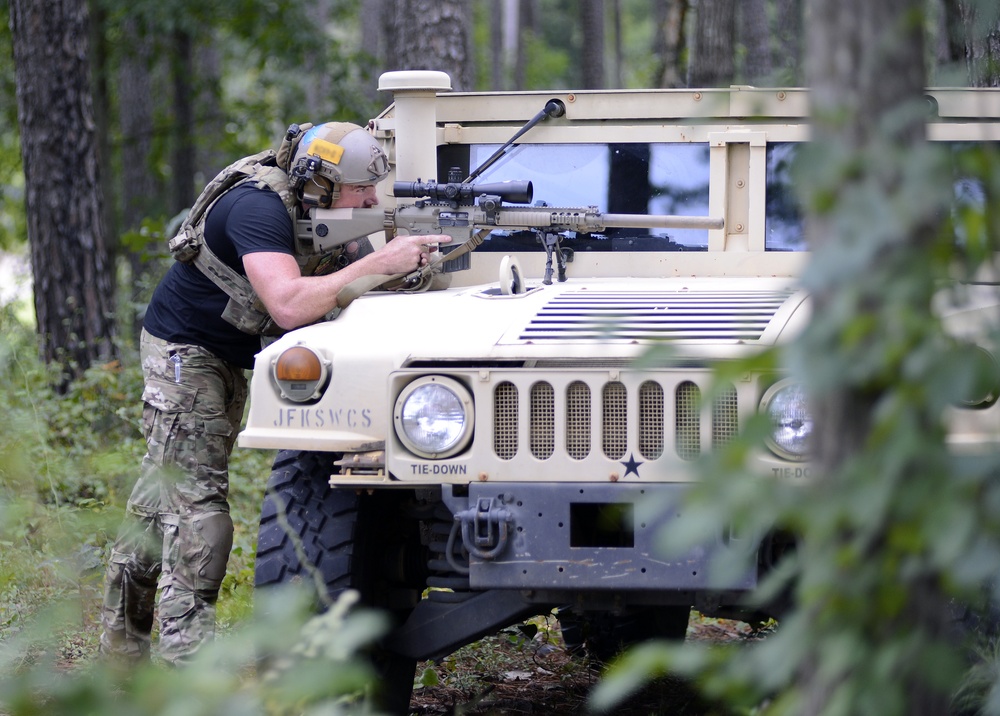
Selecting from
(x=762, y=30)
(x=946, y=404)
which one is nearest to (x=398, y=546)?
(x=946, y=404)

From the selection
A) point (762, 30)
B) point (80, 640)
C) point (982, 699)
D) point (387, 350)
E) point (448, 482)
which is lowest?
point (80, 640)

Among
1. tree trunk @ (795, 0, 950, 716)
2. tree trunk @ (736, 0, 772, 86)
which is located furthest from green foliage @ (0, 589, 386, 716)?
tree trunk @ (736, 0, 772, 86)

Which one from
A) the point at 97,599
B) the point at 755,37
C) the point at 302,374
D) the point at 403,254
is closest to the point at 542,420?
the point at 302,374

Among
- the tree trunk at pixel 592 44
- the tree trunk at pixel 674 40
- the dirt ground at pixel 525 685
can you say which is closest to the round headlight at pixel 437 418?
the dirt ground at pixel 525 685

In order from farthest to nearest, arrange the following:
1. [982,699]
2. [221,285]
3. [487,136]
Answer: [487,136] < [221,285] < [982,699]

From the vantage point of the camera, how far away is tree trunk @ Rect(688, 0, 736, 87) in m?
10.1

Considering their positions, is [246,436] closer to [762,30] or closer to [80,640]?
[80,640]

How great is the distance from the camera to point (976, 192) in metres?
3.72

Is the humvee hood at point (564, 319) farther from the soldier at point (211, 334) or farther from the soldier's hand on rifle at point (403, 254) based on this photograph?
the soldier at point (211, 334)

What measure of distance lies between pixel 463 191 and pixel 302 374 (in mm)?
1062

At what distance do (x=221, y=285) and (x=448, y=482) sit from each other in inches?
55.7

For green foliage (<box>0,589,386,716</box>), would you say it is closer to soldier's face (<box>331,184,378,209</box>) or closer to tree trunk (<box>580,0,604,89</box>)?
soldier's face (<box>331,184,378,209</box>)

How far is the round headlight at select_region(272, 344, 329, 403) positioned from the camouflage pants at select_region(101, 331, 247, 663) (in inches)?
34.1

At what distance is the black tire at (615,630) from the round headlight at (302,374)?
134 centimetres
